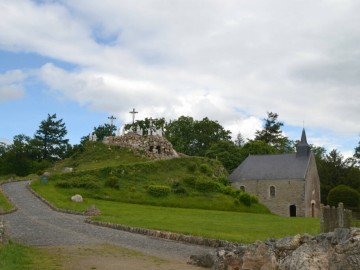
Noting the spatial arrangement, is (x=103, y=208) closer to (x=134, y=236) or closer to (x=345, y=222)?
(x=134, y=236)

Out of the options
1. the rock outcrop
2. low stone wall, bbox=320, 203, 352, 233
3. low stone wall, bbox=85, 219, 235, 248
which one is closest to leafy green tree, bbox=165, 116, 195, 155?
low stone wall, bbox=85, 219, 235, 248

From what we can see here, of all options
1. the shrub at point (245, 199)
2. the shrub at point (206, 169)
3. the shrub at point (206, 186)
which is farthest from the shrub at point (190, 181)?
the shrub at point (206, 169)

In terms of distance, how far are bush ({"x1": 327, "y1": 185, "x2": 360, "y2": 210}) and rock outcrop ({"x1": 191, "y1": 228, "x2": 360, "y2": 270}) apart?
3726cm

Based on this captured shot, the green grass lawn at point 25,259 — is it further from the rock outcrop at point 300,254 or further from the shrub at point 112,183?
the shrub at point 112,183

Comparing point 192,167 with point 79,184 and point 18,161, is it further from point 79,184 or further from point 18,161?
point 18,161

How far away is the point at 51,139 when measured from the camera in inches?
2749

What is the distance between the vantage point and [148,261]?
13492mm

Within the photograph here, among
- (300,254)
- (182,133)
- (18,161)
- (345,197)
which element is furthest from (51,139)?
(300,254)

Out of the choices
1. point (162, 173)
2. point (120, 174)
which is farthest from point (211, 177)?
point (120, 174)

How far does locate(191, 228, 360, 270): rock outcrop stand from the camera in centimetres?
852

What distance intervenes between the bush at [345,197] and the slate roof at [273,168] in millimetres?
6951

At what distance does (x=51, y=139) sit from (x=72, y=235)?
52664mm

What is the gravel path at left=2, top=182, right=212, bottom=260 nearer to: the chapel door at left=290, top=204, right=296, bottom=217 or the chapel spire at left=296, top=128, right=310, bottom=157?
the chapel door at left=290, top=204, right=296, bottom=217

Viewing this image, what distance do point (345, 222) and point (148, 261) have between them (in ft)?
30.7
